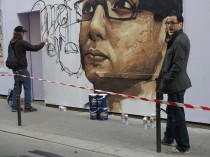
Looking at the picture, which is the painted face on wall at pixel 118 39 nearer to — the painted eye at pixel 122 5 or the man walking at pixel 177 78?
the painted eye at pixel 122 5

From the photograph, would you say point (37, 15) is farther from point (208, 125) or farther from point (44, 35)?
point (208, 125)

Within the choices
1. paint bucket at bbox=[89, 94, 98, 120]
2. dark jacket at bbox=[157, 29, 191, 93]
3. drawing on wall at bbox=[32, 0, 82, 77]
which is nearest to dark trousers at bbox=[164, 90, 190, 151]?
dark jacket at bbox=[157, 29, 191, 93]

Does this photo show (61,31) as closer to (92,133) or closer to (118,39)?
(118,39)

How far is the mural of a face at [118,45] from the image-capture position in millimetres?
8031

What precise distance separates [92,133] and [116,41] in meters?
2.14

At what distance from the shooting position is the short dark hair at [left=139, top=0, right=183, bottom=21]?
7523 millimetres

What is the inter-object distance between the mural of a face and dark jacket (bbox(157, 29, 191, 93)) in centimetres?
188

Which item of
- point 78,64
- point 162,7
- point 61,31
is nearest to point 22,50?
point 61,31

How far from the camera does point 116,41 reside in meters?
8.55

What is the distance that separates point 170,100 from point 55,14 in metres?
4.78

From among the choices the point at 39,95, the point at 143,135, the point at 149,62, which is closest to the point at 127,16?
the point at 149,62

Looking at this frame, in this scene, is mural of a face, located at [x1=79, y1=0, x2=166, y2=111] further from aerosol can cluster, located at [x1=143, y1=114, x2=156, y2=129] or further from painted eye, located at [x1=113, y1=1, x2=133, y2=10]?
aerosol can cluster, located at [x1=143, y1=114, x2=156, y2=129]

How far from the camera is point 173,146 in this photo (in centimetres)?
647

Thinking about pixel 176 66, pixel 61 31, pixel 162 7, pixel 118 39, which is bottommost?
pixel 176 66
